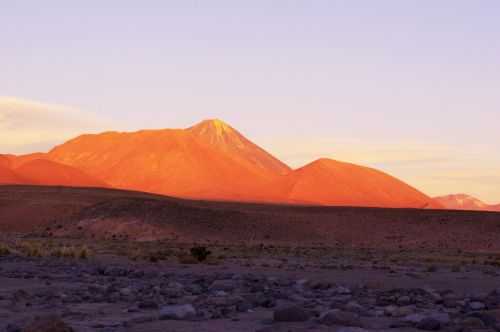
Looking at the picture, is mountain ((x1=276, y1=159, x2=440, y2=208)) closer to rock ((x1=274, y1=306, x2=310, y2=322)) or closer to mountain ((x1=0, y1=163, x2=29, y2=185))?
mountain ((x1=0, y1=163, x2=29, y2=185))

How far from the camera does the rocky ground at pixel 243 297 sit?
532 inches

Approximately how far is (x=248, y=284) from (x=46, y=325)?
1112 cm

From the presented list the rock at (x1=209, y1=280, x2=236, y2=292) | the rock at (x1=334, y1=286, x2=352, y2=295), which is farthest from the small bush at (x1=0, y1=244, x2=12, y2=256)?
the rock at (x1=334, y1=286, x2=352, y2=295)

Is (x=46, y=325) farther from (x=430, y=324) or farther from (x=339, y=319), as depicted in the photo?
(x=430, y=324)

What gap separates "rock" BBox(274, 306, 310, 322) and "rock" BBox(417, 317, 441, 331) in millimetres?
1611

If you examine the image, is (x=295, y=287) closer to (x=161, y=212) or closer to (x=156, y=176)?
(x=161, y=212)

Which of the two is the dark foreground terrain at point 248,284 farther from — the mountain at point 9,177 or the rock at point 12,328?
the mountain at point 9,177

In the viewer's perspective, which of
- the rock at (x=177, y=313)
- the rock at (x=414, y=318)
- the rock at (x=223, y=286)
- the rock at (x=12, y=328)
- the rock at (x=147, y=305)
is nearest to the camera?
the rock at (x=12, y=328)

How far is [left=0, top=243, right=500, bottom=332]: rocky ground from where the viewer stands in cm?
1352

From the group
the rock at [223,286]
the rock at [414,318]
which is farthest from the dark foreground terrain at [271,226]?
the rock at [414,318]

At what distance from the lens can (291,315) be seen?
1381cm

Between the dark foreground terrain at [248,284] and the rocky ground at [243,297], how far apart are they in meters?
0.03

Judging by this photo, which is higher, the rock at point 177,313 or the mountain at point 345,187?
the mountain at point 345,187

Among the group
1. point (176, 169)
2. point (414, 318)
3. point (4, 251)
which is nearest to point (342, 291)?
point (414, 318)
